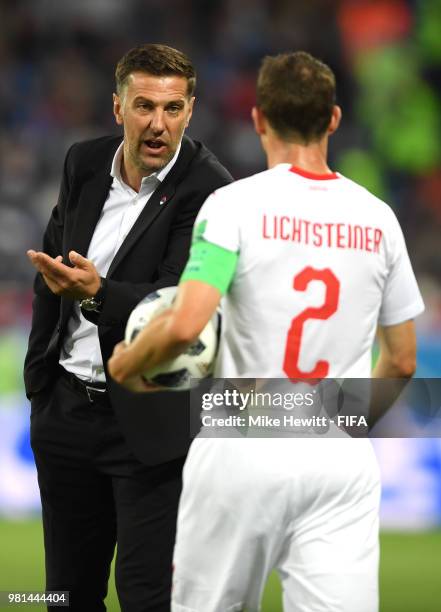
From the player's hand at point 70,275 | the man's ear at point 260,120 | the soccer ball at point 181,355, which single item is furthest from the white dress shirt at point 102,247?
the man's ear at point 260,120

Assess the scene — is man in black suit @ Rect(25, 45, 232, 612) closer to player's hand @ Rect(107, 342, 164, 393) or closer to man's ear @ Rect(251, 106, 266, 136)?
player's hand @ Rect(107, 342, 164, 393)

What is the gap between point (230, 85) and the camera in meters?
10.2

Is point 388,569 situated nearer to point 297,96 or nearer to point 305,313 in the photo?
point 305,313

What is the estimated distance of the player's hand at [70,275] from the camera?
3.28 meters

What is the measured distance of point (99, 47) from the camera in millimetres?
10453

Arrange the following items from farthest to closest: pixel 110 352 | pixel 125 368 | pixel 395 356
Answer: pixel 110 352 → pixel 395 356 → pixel 125 368

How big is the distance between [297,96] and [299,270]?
411 mm

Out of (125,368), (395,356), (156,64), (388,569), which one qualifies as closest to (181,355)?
(125,368)

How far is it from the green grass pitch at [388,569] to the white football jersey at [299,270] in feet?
8.80

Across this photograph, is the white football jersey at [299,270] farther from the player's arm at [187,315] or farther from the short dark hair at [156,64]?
the short dark hair at [156,64]

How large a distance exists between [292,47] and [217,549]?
317 inches

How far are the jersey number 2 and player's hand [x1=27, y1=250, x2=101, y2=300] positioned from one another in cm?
79

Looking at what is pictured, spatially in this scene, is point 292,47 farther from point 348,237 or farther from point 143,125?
point 348,237

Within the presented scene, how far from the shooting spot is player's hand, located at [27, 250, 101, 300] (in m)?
3.28
